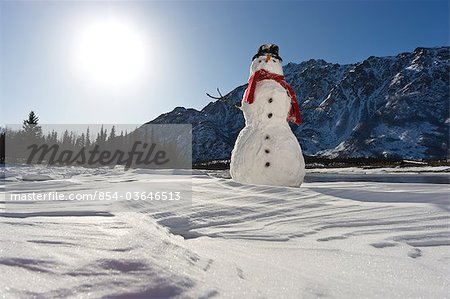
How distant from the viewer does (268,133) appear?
6.48 metres

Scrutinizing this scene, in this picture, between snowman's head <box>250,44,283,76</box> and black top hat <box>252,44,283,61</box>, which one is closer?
snowman's head <box>250,44,283,76</box>

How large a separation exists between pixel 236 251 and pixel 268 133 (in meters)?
4.69

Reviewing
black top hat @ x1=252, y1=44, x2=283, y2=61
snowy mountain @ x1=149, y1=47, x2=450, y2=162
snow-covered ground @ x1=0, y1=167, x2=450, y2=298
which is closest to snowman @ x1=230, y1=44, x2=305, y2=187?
black top hat @ x1=252, y1=44, x2=283, y2=61

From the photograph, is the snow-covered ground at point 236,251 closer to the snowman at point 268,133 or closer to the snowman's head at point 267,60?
the snowman at point 268,133

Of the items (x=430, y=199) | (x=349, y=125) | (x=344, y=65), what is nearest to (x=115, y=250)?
A: (x=430, y=199)

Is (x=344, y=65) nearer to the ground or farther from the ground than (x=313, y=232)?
farther from the ground

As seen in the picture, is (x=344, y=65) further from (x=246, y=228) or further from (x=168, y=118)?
(x=246, y=228)

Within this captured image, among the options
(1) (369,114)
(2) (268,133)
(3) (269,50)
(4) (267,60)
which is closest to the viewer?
(2) (268,133)

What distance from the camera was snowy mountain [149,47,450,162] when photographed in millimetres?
81625

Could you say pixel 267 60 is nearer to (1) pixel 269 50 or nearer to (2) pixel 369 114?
(1) pixel 269 50

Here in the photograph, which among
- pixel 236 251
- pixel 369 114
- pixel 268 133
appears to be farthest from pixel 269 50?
pixel 369 114

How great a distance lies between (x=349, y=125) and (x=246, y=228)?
117m

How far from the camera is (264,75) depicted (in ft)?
21.9

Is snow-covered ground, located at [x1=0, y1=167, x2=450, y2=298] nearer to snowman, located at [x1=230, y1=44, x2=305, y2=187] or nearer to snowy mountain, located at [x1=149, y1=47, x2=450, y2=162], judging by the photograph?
snowman, located at [x1=230, y1=44, x2=305, y2=187]
